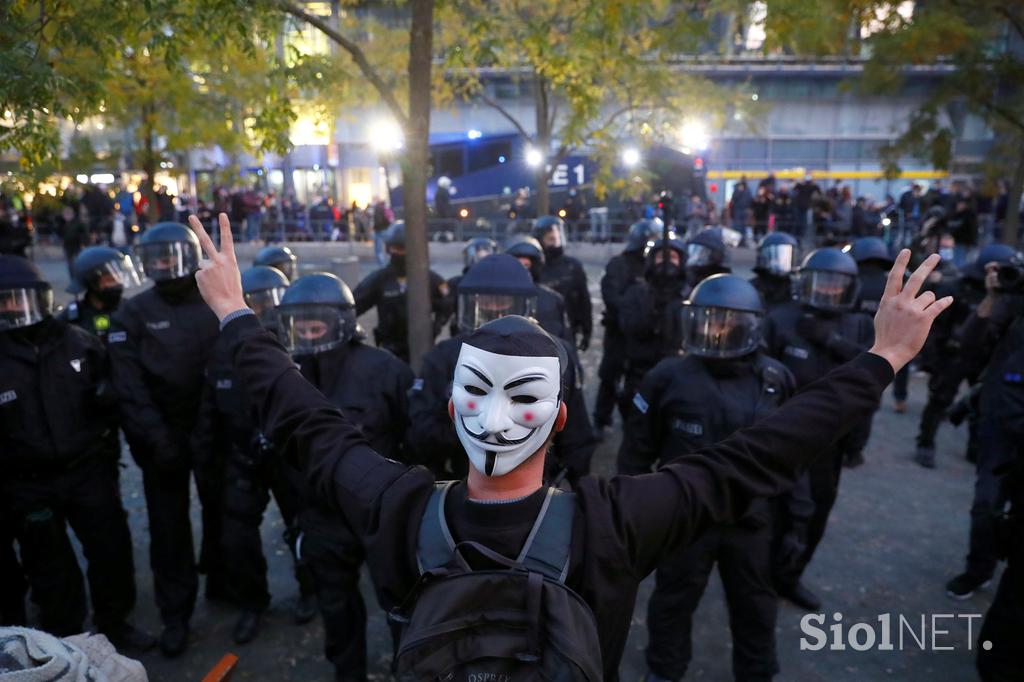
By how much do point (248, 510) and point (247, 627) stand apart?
0.74 m

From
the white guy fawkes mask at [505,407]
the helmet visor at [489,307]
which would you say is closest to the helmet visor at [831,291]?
the helmet visor at [489,307]

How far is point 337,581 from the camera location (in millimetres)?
3822

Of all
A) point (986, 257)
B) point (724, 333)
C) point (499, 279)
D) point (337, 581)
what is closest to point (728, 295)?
point (724, 333)

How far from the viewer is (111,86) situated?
10.1 m

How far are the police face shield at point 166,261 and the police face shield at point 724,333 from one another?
297 centimetres

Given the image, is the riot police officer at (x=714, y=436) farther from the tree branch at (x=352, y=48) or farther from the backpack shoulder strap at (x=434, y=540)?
the tree branch at (x=352, y=48)

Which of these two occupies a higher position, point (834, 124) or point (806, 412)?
point (834, 124)

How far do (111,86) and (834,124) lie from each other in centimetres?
3068

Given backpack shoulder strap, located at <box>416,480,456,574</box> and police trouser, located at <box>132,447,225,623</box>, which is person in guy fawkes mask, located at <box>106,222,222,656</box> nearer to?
police trouser, located at <box>132,447,225,623</box>

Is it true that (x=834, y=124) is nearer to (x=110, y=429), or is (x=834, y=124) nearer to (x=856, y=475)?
(x=856, y=475)

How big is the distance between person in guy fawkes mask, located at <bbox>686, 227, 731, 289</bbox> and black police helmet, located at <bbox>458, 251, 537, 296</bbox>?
262cm

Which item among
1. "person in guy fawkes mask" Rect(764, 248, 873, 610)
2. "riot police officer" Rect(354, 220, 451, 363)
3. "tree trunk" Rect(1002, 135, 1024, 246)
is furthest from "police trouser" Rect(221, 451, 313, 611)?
"tree trunk" Rect(1002, 135, 1024, 246)

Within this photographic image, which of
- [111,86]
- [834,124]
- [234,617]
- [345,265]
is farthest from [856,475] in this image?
[834,124]

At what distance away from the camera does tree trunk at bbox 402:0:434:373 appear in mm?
5953
